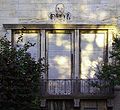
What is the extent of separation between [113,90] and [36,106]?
9242 millimetres

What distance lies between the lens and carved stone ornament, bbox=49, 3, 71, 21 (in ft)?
98.3

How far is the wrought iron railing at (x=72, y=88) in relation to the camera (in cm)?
2945

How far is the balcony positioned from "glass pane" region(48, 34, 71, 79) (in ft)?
1.63

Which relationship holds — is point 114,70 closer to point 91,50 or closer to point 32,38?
point 91,50

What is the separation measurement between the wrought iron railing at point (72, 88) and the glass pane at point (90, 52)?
60cm

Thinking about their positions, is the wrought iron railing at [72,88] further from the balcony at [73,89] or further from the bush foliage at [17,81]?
the bush foliage at [17,81]

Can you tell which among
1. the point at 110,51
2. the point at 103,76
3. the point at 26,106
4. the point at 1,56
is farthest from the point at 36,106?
the point at 110,51

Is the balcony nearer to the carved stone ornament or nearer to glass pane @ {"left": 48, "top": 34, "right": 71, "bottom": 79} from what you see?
glass pane @ {"left": 48, "top": 34, "right": 71, "bottom": 79}

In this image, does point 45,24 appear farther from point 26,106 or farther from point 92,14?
point 26,106

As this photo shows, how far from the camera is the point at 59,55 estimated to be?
30.2 meters

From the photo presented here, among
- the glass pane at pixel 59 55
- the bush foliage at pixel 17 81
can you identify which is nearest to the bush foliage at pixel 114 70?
the glass pane at pixel 59 55

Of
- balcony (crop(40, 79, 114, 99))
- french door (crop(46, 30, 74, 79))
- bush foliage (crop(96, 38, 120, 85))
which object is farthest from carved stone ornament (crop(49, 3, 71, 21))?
bush foliage (crop(96, 38, 120, 85))

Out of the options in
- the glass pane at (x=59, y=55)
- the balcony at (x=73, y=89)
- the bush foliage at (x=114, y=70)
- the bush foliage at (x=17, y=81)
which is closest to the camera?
the bush foliage at (x=17, y=81)

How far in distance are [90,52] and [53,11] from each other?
298 cm
